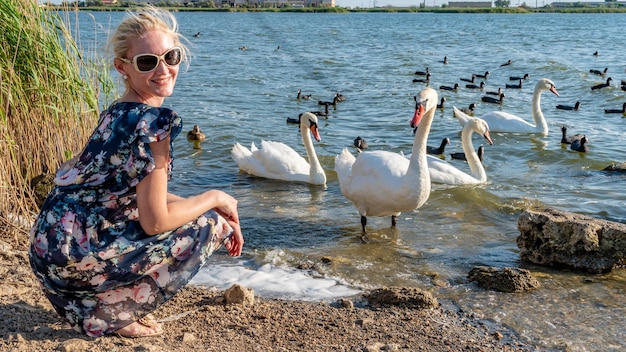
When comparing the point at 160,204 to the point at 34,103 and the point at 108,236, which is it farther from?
the point at 34,103

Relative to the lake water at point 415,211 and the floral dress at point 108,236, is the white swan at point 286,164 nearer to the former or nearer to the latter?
the lake water at point 415,211

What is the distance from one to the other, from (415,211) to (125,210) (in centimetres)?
539

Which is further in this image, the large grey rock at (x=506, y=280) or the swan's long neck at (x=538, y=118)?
the swan's long neck at (x=538, y=118)

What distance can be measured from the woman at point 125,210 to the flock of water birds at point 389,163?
3.67 meters

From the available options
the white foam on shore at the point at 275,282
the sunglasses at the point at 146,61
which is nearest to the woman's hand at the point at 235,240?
the sunglasses at the point at 146,61

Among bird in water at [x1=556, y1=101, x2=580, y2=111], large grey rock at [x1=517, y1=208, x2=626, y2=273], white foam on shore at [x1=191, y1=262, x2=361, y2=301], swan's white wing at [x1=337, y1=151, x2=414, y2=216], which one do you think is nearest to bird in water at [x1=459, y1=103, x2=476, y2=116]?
bird in water at [x1=556, y1=101, x2=580, y2=111]

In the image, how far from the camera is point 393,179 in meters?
6.96

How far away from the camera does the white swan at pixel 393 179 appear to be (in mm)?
6922

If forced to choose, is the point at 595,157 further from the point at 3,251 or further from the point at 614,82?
the point at 614,82

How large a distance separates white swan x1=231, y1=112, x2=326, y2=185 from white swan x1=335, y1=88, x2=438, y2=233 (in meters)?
2.19

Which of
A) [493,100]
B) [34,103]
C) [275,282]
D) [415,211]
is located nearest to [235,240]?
[275,282]

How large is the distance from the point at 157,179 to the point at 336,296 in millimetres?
2423

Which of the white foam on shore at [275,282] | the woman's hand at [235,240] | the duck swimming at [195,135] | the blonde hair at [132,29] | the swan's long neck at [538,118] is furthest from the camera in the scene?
the swan's long neck at [538,118]

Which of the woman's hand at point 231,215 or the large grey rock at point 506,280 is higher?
the woman's hand at point 231,215
